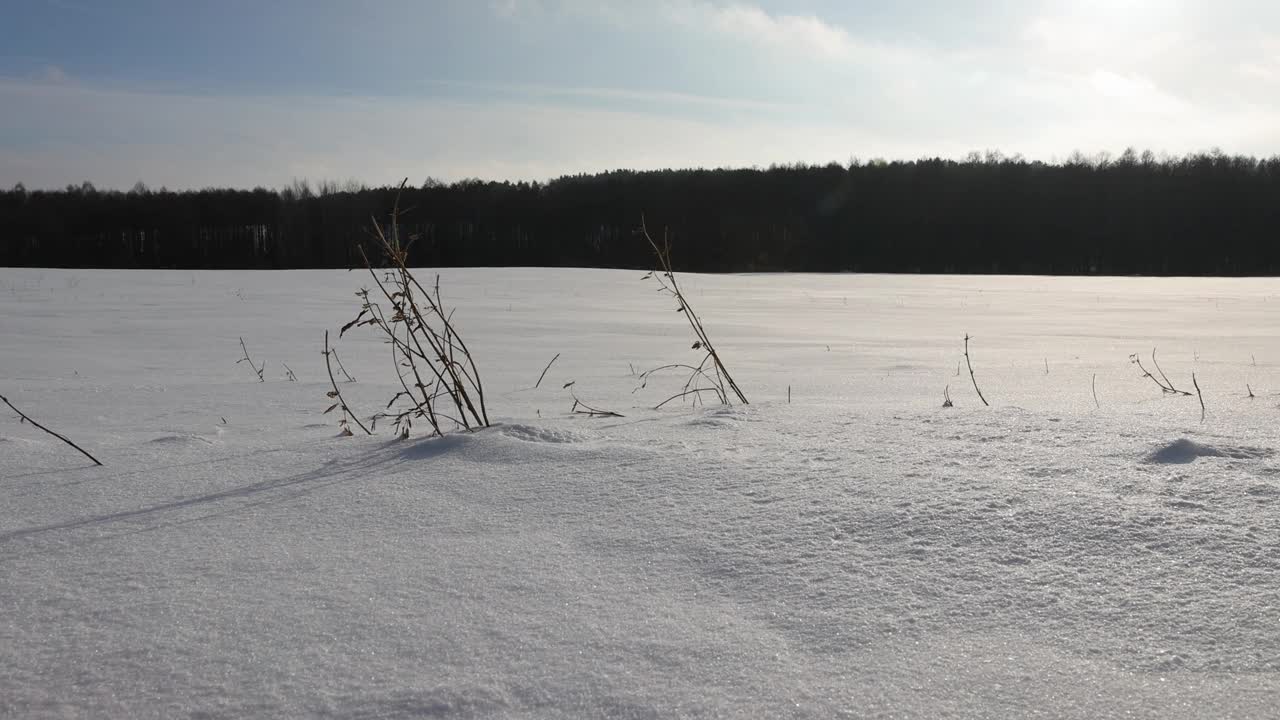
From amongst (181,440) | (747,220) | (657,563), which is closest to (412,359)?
(181,440)

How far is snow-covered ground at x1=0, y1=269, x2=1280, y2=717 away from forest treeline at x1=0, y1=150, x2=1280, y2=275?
28.8 meters

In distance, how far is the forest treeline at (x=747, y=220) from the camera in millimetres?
31672

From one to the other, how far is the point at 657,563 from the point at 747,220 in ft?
114

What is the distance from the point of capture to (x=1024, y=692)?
0.70 metres

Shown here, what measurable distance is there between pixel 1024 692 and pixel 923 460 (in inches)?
27.8

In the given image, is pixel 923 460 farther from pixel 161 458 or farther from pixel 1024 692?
pixel 161 458

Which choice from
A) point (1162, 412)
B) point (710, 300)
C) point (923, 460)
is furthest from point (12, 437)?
point (710, 300)

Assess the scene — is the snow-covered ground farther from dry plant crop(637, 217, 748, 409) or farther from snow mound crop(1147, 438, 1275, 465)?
dry plant crop(637, 217, 748, 409)

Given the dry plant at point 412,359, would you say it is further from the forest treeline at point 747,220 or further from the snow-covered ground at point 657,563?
the forest treeline at point 747,220

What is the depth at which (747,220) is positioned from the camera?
115 feet

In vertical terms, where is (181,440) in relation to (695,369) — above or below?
below

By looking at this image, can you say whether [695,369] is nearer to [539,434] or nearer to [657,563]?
[539,434]

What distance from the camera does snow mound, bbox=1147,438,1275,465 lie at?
1.34 metres

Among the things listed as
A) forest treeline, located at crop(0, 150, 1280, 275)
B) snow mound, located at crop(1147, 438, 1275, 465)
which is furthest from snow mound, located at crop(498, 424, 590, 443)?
forest treeline, located at crop(0, 150, 1280, 275)
